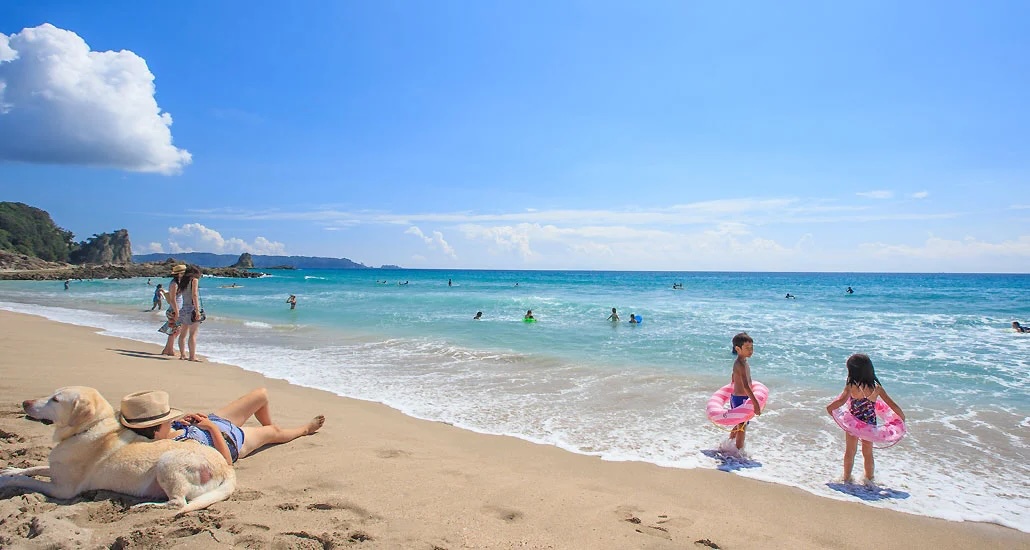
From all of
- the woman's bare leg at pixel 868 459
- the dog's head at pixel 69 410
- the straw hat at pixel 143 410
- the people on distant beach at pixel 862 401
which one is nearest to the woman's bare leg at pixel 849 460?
the people on distant beach at pixel 862 401

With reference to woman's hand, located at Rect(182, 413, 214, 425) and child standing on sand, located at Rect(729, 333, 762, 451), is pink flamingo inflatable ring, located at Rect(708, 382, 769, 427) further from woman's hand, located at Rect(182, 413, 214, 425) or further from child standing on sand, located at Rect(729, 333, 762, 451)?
woman's hand, located at Rect(182, 413, 214, 425)

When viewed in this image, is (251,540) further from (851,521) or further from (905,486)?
(905,486)

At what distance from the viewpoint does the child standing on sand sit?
575 cm

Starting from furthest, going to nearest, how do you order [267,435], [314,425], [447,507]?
1. [314,425]
2. [267,435]
3. [447,507]

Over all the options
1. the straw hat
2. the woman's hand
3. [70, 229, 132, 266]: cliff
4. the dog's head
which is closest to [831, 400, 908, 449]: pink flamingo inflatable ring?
the woman's hand

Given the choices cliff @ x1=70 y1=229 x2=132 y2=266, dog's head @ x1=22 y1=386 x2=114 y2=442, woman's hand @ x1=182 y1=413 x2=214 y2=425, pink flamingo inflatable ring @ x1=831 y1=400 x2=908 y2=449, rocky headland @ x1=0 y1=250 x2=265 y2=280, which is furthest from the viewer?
cliff @ x1=70 y1=229 x2=132 y2=266

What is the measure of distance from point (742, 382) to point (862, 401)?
1.13 metres

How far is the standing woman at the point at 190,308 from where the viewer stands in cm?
1045

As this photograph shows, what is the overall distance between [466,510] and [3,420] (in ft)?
15.5

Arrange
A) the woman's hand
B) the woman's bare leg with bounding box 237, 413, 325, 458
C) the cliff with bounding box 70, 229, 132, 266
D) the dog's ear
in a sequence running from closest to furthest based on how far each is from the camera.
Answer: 1. the dog's ear
2. the woman's hand
3. the woman's bare leg with bounding box 237, 413, 325, 458
4. the cliff with bounding box 70, 229, 132, 266

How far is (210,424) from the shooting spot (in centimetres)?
395

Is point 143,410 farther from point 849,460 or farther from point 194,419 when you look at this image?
point 849,460

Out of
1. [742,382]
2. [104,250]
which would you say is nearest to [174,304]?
[742,382]

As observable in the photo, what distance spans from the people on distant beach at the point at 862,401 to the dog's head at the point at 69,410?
619 centimetres
